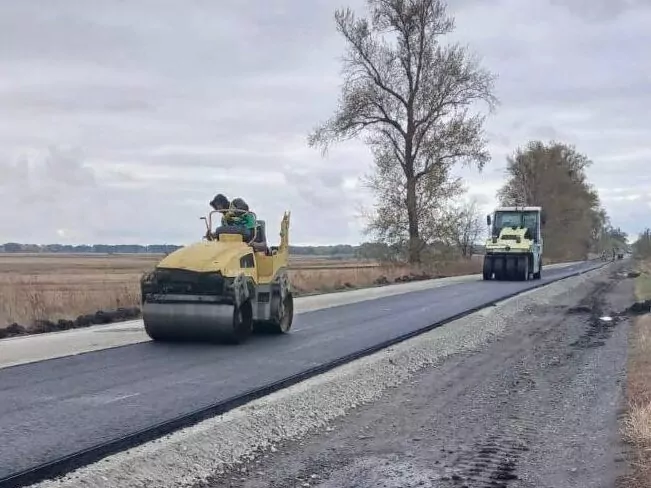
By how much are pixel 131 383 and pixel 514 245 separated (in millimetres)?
29644

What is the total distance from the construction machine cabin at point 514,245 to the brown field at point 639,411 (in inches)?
846

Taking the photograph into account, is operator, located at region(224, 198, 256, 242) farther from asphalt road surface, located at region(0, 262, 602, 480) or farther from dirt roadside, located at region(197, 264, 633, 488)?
dirt roadside, located at region(197, 264, 633, 488)

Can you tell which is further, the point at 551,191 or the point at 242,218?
the point at 551,191

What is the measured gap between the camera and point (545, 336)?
50.8ft

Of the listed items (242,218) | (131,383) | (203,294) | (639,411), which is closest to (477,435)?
(639,411)

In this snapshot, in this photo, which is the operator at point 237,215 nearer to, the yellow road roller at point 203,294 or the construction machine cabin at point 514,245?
the yellow road roller at point 203,294

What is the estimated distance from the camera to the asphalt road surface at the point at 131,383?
6840 millimetres

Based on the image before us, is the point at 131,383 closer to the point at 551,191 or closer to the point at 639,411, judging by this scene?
the point at 639,411

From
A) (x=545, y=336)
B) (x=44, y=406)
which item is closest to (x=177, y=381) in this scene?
(x=44, y=406)

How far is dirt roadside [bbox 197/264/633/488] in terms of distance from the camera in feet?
20.1

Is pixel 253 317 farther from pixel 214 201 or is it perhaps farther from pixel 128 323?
pixel 128 323

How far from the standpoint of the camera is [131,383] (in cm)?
927

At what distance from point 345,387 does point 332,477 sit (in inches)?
143

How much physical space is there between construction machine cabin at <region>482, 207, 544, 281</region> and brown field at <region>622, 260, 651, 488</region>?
21.5 meters
